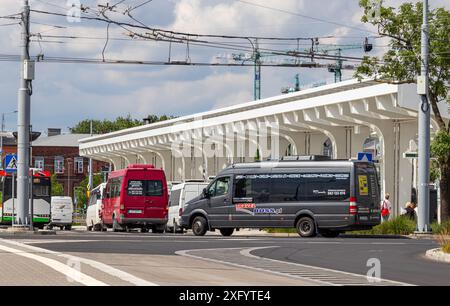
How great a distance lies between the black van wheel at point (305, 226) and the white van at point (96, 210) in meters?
17.7

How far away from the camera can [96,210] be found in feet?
193

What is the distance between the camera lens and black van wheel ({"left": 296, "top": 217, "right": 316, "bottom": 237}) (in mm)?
38656

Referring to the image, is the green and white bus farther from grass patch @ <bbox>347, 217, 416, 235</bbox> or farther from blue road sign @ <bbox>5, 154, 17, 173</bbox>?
grass patch @ <bbox>347, 217, 416, 235</bbox>

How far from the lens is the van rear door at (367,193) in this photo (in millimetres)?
38438

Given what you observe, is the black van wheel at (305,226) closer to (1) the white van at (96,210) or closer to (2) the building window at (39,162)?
(1) the white van at (96,210)

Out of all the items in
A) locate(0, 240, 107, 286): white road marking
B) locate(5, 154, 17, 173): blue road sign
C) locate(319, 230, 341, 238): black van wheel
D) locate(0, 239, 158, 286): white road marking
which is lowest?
locate(319, 230, 341, 238): black van wheel

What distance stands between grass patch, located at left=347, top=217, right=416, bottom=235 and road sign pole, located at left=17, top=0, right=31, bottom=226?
13.0 meters

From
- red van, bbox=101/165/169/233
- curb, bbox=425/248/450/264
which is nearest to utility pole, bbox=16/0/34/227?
red van, bbox=101/165/169/233

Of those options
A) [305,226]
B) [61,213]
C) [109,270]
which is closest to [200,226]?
[305,226]

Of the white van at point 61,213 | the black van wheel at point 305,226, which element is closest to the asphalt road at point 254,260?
the black van wheel at point 305,226

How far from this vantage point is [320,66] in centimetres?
4100
